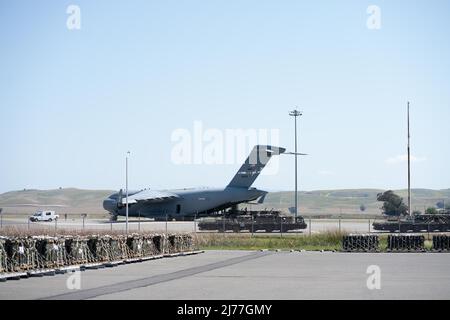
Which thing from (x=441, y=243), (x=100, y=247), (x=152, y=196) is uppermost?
(x=152, y=196)

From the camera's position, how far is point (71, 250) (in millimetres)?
→ 28922

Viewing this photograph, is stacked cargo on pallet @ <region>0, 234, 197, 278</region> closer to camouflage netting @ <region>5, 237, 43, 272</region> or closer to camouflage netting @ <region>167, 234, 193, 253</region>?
camouflage netting @ <region>5, 237, 43, 272</region>

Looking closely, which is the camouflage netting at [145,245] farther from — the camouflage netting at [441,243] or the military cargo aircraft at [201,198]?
the military cargo aircraft at [201,198]

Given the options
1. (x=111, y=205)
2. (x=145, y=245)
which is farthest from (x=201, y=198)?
(x=145, y=245)

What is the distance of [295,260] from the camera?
34.0 m

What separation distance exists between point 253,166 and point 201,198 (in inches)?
265

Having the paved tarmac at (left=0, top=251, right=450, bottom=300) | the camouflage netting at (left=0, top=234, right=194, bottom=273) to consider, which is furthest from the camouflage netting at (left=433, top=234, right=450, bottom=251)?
the camouflage netting at (left=0, top=234, right=194, bottom=273)

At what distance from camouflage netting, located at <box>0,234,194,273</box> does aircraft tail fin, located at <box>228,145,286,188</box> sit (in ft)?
153

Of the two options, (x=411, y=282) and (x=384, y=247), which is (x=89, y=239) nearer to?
(x=411, y=282)

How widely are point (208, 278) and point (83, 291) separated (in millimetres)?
5434

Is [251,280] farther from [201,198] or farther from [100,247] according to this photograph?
[201,198]

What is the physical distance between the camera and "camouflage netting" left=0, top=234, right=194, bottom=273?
1001 inches

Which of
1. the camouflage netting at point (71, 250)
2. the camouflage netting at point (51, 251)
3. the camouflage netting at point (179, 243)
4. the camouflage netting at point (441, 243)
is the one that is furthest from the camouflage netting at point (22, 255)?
the camouflage netting at point (441, 243)
